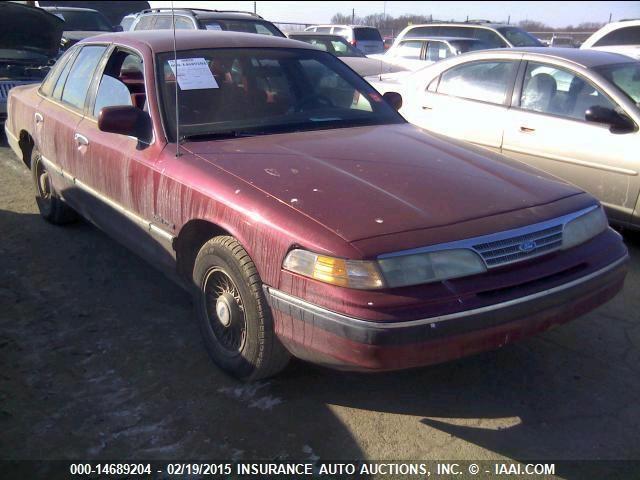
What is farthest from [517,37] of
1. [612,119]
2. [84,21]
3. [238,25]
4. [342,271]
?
[342,271]

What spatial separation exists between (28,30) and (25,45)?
29 centimetres

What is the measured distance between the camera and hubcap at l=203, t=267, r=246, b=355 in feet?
9.77

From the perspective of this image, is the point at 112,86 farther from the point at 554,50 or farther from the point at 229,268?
the point at 554,50

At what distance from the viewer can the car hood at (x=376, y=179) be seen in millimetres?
2619

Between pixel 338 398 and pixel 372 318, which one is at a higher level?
pixel 372 318

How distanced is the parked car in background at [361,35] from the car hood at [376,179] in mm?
16204

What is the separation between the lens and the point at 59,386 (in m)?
3.04

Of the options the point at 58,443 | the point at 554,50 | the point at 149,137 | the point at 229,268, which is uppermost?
the point at 554,50

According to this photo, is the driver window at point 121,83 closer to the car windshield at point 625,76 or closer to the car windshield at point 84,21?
the car windshield at point 625,76

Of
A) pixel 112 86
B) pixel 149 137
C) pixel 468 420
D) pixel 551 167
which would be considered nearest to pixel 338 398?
pixel 468 420

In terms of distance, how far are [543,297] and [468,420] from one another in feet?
2.23

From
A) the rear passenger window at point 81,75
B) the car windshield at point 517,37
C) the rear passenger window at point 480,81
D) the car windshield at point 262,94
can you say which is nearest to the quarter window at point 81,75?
the rear passenger window at point 81,75

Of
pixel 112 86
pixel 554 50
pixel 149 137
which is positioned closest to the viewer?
pixel 149 137

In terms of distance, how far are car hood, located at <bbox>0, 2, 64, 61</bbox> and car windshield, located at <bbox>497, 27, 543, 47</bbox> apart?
9724mm
